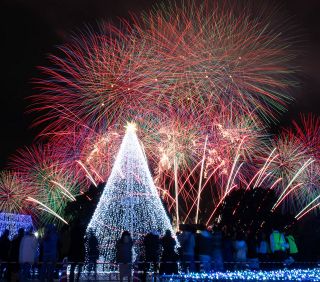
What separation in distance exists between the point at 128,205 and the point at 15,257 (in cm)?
728

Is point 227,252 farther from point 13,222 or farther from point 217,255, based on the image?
point 13,222

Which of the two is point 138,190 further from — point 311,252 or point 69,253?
point 311,252

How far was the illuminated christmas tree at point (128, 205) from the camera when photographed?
23.1 metres

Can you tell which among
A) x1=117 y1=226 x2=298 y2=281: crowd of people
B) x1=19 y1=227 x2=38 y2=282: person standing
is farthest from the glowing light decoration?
x1=19 y1=227 x2=38 y2=282: person standing

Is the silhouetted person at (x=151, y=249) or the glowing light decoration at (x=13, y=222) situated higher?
the glowing light decoration at (x=13, y=222)

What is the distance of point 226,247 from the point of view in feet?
63.7

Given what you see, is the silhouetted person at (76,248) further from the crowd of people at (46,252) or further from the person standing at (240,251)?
the person standing at (240,251)

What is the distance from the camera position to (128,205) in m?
23.8

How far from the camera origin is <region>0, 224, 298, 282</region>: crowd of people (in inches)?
635

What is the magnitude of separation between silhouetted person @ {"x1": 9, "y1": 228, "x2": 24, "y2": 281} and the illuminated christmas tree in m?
5.73

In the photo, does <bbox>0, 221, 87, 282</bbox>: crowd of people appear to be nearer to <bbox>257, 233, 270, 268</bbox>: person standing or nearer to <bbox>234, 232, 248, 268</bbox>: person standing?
<bbox>234, 232, 248, 268</bbox>: person standing

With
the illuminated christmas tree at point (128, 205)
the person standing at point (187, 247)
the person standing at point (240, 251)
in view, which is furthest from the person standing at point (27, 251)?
the person standing at point (240, 251)

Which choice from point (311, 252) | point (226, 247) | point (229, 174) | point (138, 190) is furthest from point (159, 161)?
point (226, 247)

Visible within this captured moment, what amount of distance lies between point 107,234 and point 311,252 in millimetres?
13834
